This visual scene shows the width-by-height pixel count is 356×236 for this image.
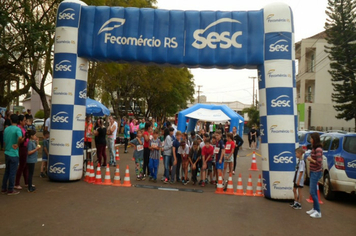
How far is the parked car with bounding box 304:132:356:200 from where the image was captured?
9.06m

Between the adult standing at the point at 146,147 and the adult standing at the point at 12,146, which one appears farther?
the adult standing at the point at 146,147

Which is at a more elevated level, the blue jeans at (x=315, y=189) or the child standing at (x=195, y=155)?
the child standing at (x=195, y=155)

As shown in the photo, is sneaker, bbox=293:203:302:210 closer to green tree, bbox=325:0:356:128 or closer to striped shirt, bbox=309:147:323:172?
striped shirt, bbox=309:147:323:172

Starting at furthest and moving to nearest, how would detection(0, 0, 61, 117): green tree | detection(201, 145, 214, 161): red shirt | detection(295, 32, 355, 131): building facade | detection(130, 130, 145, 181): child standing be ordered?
detection(295, 32, 355, 131): building facade
detection(0, 0, 61, 117): green tree
detection(130, 130, 145, 181): child standing
detection(201, 145, 214, 161): red shirt

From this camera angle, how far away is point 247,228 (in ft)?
22.6

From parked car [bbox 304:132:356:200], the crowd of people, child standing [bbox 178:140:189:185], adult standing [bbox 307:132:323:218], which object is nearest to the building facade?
parked car [bbox 304:132:356:200]

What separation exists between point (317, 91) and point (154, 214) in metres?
36.6

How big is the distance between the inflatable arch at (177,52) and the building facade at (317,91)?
31276 millimetres

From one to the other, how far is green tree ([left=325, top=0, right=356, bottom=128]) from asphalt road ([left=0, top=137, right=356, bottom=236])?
2613cm

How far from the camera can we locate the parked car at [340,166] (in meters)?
9.06

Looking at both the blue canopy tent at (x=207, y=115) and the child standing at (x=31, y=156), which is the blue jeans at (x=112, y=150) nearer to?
the child standing at (x=31, y=156)

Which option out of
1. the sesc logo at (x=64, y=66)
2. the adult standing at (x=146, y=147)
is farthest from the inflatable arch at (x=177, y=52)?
the adult standing at (x=146, y=147)

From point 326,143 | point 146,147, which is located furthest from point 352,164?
point 146,147

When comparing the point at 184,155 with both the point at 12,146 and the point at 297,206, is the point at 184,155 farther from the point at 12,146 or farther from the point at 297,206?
the point at 12,146
